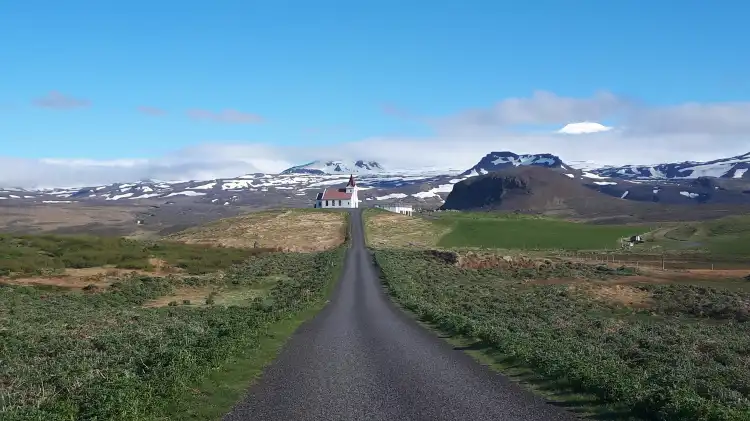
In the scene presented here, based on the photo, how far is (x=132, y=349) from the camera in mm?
20438

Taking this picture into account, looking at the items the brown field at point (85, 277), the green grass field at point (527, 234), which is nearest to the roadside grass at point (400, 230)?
the green grass field at point (527, 234)

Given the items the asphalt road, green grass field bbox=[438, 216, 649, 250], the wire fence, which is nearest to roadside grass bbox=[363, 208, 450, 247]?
green grass field bbox=[438, 216, 649, 250]

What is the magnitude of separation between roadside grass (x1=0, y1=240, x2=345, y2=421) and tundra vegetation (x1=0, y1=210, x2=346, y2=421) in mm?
47

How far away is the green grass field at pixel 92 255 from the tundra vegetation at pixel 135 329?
0.67 feet

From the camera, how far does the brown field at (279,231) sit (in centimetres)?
10406

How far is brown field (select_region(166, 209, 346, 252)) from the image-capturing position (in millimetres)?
104062

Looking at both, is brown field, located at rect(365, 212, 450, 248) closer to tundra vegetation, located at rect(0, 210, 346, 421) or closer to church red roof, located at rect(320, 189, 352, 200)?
church red roof, located at rect(320, 189, 352, 200)

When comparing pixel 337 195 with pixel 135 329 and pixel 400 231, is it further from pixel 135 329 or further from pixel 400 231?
pixel 135 329

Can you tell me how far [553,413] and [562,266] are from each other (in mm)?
61782

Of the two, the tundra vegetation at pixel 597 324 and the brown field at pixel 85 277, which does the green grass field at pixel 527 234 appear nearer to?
the tundra vegetation at pixel 597 324

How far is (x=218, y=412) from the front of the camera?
1363cm

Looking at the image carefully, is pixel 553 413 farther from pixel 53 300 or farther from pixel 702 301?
pixel 702 301

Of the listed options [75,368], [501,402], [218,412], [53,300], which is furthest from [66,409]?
[53,300]

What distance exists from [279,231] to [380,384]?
329ft
